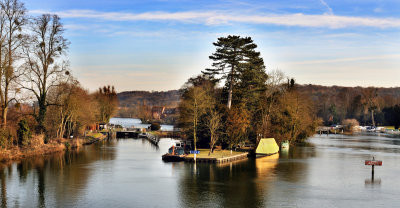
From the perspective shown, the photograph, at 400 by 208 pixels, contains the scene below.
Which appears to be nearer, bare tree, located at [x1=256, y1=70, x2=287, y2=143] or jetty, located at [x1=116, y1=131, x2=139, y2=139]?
bare tree, located at [x1=256, y1=70, x2=287, y2=143]

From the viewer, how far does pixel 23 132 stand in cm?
5562

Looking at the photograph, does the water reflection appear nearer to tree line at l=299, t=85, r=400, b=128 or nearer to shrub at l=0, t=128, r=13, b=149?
shrub at l=0, t=128, r=13, b=149

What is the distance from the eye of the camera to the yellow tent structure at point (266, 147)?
2608 inches

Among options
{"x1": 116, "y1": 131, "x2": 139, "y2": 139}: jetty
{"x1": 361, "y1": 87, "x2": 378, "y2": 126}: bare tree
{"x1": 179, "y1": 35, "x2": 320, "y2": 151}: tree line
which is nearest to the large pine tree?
{"x1": 179, "y1": 35, "x2": 320, "y2": 151}: tree line

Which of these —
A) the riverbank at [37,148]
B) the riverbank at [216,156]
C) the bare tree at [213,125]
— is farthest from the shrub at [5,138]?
the bare tree at [213,125]

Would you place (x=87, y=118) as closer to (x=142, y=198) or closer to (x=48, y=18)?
(x=48, y=18)

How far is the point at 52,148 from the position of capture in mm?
62844

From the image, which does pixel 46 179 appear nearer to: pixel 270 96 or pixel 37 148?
pixel 37 148

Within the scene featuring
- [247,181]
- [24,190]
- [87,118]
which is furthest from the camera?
[87,118]

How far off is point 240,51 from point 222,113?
486 inches

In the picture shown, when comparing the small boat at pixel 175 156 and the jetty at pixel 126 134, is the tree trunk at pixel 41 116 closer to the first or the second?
the small boat at pixel 175 156

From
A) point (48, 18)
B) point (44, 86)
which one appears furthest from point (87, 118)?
point (48, 18)

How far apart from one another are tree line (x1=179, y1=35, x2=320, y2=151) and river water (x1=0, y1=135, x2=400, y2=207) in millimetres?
7794

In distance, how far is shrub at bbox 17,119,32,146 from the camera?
55375 millimetres
